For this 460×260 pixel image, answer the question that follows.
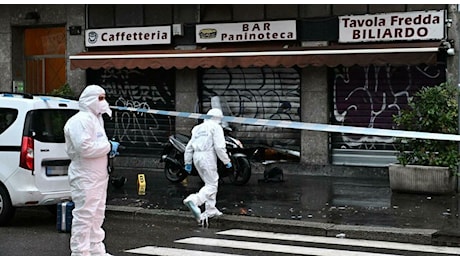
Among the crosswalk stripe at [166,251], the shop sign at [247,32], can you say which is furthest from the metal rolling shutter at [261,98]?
the crosswalk stripe at [166,251]

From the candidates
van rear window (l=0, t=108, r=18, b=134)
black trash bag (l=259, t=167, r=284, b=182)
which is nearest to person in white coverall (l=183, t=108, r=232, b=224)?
van rear window (l=0, t=108, r=18, b=134)

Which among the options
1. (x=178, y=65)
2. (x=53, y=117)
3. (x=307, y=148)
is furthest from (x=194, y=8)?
(x=53, y=117)

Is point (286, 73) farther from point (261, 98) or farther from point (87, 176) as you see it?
point (87, 176)

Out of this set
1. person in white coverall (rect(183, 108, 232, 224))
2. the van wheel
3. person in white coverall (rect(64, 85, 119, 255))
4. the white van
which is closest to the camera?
person in white coverall (rect(64, 85, 119, 255))

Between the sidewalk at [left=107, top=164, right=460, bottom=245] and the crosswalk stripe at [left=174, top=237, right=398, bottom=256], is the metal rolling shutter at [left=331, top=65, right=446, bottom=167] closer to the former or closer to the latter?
the sidewalk at [left=107, top=164, right=460, bottom=245]

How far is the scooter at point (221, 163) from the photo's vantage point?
1505 centimetres

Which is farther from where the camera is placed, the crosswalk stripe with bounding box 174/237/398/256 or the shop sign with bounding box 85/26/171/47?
the shop sign with bounding box 85/26/171/47

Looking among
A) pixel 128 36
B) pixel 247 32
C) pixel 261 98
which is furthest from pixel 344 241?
pixel 128 36

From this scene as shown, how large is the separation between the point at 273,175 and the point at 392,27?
3791mm

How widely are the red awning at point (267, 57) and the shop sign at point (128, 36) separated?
14.5 inches

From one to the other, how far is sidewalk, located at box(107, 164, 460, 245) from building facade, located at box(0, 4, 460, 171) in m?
1.47

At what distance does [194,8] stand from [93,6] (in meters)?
2.85

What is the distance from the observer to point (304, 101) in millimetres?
17250

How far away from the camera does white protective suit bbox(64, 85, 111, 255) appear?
319 inches
